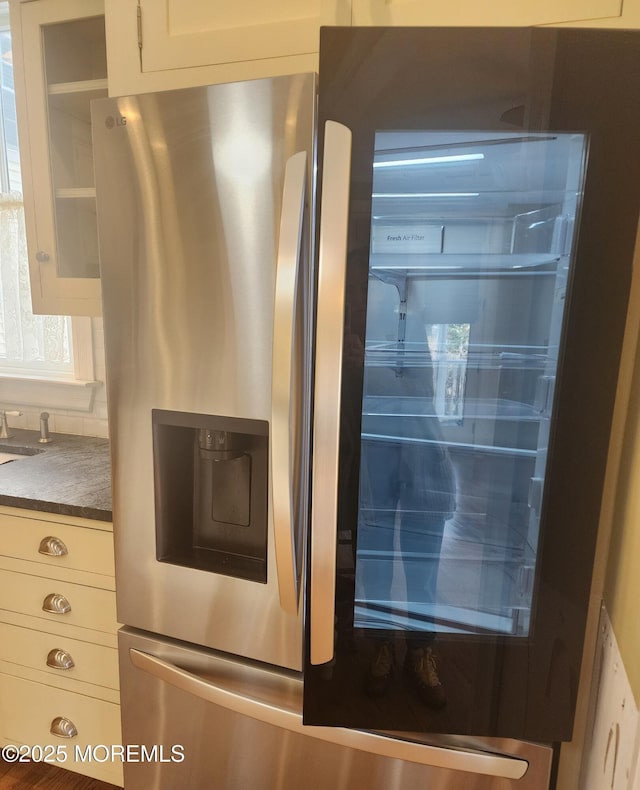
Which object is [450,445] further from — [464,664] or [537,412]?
[464,664]

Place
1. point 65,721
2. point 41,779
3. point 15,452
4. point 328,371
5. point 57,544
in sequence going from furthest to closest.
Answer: point 15,452 → point 41,779 → point 65,721 → point 57,544 → point 328,371

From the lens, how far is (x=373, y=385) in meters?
0.84

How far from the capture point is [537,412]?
32.3 inches

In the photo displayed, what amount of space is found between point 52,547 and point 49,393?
822mm

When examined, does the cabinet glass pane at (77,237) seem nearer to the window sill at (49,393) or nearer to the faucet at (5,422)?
the window sill at (49,393)

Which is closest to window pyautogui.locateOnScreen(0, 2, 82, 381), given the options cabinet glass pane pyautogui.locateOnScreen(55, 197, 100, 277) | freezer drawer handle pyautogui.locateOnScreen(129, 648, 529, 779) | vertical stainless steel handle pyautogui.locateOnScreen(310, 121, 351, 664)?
cabinet glass pane pyautogui.locateOnScreen(55, 197, 100, 277)

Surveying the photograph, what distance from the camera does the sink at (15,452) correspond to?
6.02ft

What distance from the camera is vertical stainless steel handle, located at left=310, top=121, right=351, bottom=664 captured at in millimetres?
740

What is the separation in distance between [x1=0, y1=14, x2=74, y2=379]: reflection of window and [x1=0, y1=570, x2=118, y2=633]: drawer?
82 centimetres

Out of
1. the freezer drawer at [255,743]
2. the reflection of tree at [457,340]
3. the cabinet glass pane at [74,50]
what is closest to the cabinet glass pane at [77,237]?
the cabinet glass pane at [74,50]

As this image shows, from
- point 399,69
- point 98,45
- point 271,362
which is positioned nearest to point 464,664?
point 271,362

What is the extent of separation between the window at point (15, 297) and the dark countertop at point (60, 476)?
0.89ft

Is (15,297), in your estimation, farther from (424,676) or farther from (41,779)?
(424,676)

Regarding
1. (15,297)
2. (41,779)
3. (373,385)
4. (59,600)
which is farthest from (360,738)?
(15,297)
